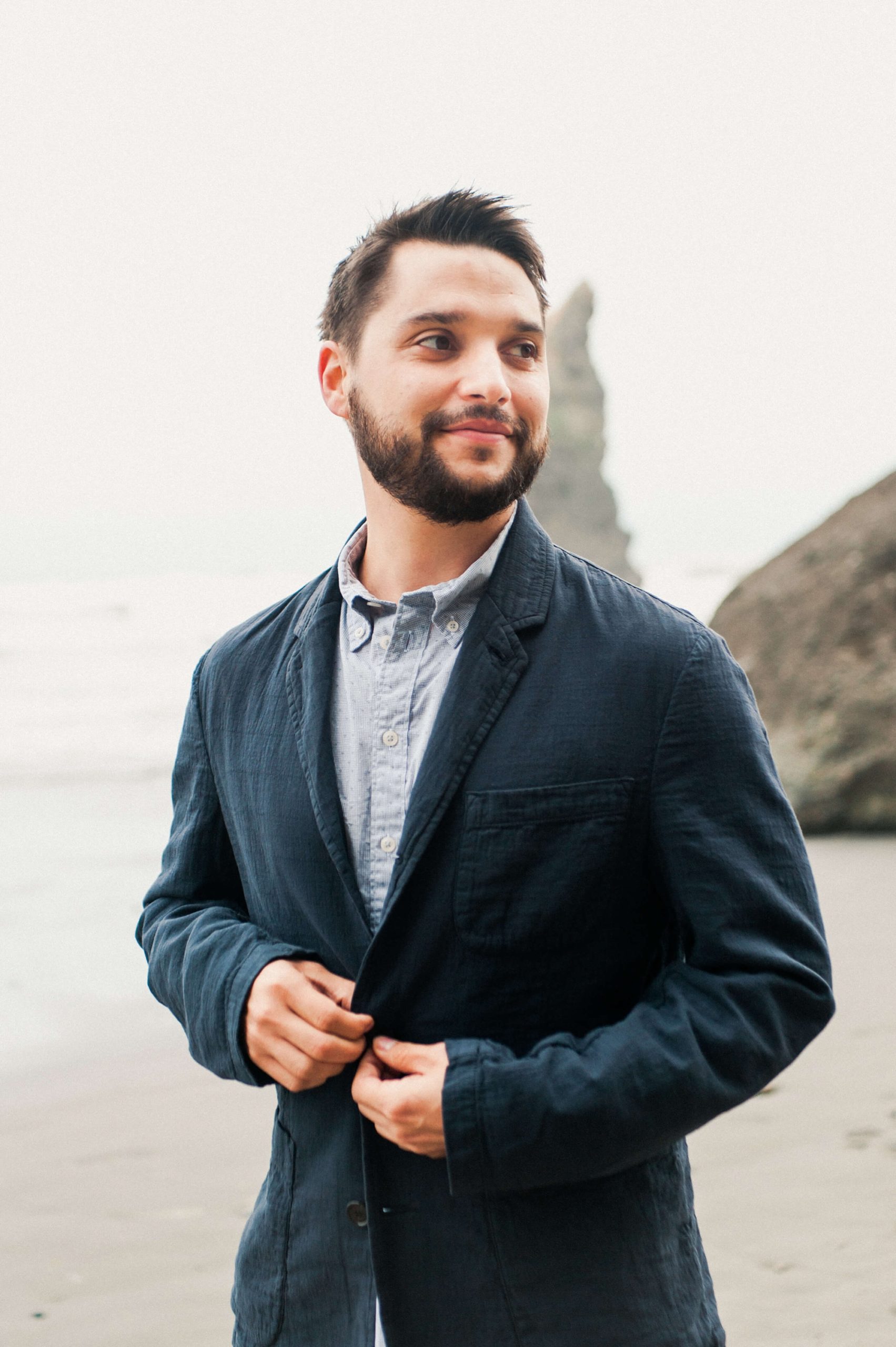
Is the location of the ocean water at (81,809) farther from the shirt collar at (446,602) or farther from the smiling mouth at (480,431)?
the smiling mouth at (480,431)

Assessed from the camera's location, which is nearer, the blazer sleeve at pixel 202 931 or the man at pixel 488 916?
the man at pixel 488 916

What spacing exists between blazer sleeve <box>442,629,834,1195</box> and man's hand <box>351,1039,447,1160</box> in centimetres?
2

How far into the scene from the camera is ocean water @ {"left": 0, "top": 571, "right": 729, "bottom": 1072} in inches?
174

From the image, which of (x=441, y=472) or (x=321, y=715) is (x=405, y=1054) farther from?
(x=441, y=472)

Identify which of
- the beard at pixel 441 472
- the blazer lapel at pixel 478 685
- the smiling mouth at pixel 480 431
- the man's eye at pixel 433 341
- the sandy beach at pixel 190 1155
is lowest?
the sandy beach at pixel 190 1155

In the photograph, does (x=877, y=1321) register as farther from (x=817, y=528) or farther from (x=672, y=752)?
(x=817, y=528)

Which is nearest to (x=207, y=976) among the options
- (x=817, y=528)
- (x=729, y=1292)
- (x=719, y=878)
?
(x=719, y=878)

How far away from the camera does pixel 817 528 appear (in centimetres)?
679

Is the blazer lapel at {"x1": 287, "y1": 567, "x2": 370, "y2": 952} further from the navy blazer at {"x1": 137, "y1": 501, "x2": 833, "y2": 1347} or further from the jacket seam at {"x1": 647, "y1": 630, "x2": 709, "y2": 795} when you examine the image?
the jacket seam at {"x1": 647, "y1": 630, "x2": 709, "y2": 795}

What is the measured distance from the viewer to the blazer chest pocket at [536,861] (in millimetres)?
1297

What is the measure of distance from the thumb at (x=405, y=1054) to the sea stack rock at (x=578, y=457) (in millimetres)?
19068

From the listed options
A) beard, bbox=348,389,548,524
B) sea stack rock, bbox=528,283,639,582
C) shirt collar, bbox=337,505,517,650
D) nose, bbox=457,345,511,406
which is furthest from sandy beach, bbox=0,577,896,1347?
sea stack rock, bbox=528,283,639,582

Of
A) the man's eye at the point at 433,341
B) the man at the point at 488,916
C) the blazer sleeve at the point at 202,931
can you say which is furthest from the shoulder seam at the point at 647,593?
the blazer sleeve at the point at 202,931

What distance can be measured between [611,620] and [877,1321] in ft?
5.77
